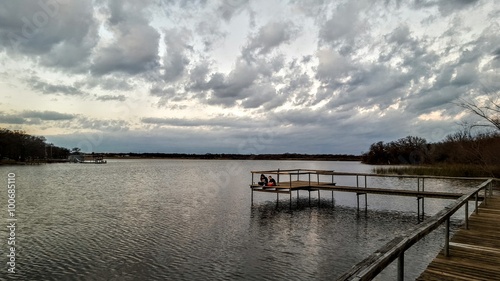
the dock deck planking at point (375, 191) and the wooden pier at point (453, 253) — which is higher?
the wooden pier at point (453, 253)

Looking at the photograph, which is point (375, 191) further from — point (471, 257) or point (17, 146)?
point (17, 146)

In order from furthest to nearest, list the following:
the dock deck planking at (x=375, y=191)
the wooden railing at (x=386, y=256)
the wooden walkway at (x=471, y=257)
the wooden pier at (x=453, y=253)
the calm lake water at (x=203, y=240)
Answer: the dock deck planking at (x=375, y=191)
the calm lake water at (x=203, y=240)
the wooden walkway at (x=471, y=257)
the wooden pier at (x=453, y=253)
the wooden railing at (x=386, y=256)

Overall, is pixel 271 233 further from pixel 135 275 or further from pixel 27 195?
pixel 27 195

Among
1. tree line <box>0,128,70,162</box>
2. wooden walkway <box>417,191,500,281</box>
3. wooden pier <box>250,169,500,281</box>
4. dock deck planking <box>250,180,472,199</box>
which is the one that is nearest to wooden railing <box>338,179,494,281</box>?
wooden pier <box>250,169,500,281</box>

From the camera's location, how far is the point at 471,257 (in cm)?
647

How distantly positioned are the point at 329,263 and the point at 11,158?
142 meters

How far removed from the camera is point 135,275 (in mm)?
10492

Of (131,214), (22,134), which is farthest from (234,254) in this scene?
(22,134)

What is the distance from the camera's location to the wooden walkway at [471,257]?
5.53 metres

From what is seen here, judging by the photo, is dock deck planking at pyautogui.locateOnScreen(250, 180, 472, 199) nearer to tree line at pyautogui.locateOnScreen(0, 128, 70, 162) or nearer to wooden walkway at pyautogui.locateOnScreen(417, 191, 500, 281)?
wooden walkway at pyautogui.locateOnScreen(417, 191, 500, 281)

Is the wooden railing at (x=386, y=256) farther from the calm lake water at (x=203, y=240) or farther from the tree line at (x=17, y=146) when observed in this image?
the tree line at (x=17, y=146)

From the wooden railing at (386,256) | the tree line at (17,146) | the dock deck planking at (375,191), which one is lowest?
the dock deck planking at (375,191)

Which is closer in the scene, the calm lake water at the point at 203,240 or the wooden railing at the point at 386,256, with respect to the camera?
the wooden railing at the point at 386,256

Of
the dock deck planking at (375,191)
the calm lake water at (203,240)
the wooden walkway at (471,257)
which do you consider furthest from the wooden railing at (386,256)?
the dock deck planking at (375,191)
